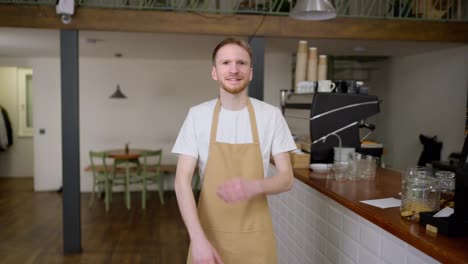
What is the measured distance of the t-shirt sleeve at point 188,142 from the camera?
1.52 meters

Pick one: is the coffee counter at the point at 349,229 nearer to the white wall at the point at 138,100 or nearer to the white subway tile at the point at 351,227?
the white subway tile at the point at 351,227

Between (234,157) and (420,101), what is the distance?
5.92 meters

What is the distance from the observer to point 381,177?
2.70m

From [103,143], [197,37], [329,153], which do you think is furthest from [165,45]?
[329,153]

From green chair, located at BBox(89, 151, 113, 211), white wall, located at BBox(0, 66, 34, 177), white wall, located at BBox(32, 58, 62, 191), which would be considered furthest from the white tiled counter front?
white wall, located at BBox(0, 66, 34, 177)

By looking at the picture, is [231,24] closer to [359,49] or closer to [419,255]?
[359,49]

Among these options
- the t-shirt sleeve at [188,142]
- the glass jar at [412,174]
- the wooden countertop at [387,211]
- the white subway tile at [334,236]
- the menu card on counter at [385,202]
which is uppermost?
the t-shirt sleeve at [188,142]

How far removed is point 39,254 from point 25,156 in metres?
5.02

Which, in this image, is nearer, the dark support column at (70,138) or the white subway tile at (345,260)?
the white subway tile at (345,260)

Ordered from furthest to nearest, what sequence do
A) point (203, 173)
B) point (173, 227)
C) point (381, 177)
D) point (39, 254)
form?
point (173, 227)
point (39, 254)
point (381, 177)
point (203, 173)

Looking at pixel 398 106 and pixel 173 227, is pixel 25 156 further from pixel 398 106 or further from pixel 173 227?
pixel 398 106

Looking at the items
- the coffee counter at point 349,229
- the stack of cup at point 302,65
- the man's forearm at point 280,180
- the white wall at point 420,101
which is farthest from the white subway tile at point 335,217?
the white wall at point 420,101

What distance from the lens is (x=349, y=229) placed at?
199 cm

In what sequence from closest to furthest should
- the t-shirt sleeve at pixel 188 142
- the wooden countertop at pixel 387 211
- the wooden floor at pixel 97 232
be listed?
the wooden countertop at pixel 387 211 < the t-shirt sleeve at pixel 188 142 < the wooden floor at pixel 97 232
